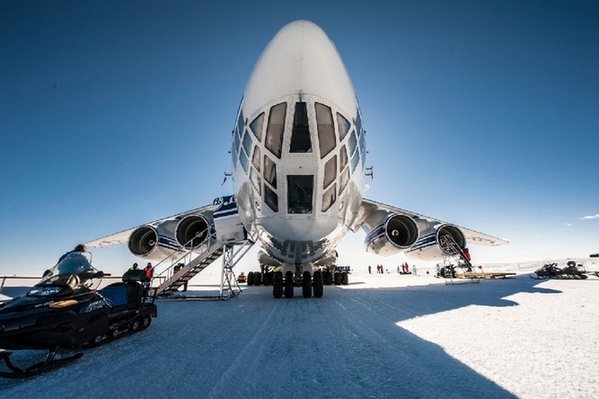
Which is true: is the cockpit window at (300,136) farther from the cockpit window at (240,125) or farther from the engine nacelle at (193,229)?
the engine nacelle at (193,229)

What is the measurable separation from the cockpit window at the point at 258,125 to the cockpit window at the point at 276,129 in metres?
0.14

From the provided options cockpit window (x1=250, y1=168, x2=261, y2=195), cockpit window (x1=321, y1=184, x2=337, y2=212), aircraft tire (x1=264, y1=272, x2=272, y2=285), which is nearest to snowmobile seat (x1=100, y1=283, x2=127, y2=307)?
cockpit window (x1=250, y1=168, x2=261, y2=195)

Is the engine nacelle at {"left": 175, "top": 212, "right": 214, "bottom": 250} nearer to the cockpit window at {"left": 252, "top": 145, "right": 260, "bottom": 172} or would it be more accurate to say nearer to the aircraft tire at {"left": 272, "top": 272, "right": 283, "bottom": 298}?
the aircraft tire at {"left": 272, "top": 272, "right": 283, "bottom": 298}

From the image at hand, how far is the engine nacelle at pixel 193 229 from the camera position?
30.3 ft

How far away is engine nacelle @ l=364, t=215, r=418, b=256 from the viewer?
891 centimetres

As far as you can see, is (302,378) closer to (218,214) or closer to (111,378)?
(111,378)

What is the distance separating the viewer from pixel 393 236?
9.52 meters

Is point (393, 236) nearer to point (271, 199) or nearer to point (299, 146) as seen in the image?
point (271, 199)

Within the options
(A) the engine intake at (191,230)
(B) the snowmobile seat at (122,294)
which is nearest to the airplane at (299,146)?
(B) the snowmobile seat at (122,294)

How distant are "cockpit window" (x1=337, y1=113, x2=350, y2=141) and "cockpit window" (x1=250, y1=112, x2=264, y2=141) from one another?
1.25m

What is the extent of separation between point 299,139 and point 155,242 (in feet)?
25.5

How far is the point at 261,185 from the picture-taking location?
474cm

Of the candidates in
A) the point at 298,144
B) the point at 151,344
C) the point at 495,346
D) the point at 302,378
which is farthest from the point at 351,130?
the point at 151,344

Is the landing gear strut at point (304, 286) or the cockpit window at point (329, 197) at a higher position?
the cockpit window at point (329, 197)
